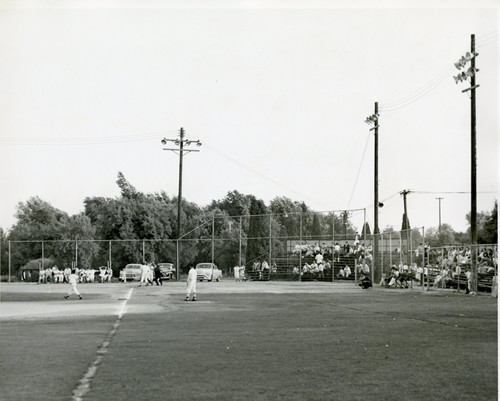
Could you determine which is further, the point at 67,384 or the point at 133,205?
the point at 133,205

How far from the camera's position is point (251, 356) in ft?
38.0

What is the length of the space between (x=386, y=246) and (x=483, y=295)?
61.5 ft

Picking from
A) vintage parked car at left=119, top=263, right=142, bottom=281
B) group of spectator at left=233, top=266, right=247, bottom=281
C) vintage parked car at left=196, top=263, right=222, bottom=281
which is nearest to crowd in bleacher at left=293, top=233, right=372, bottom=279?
group of spectator at left=233, top=266, right=247, bottom=281

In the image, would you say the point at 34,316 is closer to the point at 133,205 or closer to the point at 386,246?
the point at 386,246

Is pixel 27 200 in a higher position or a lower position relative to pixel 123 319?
higher

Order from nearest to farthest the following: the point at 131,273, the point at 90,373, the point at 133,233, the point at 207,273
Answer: the point at 90,373 < the point at 207,273 < the point at 131,273 < the point at 133,233

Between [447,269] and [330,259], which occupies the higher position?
[330,259]

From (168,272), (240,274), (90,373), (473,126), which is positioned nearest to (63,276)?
(168,272)

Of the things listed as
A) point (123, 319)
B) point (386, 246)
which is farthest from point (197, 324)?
point (386, 246)

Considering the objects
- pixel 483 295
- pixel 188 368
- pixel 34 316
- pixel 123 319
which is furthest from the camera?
pixel 483 295

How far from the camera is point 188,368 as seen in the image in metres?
10.4

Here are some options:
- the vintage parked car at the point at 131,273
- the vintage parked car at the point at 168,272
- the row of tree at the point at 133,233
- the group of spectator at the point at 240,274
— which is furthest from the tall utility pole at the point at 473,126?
the vintage parked car at the point at 168,272

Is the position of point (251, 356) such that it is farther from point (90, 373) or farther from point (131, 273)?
point (131, 273)

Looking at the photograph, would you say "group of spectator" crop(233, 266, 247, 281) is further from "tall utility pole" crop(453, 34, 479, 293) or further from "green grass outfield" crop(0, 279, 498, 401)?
"green grass outfield" crop(0, 279, 498, 401)
